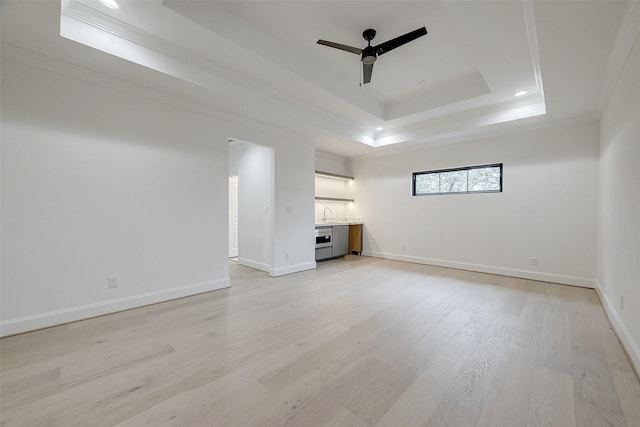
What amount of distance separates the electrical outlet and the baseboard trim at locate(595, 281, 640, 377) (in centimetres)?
483

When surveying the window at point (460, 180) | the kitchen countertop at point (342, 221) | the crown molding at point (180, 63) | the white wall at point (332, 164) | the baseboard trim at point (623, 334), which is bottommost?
the baseboard trim at point (623, 334)

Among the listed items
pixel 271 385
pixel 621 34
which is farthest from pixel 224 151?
pixel 621 34

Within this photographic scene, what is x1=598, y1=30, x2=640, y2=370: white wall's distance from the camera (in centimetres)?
Result: 207

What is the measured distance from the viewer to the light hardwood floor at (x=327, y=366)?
152 cm

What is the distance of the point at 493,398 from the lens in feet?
5.41

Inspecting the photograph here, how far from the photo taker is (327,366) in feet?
6.50

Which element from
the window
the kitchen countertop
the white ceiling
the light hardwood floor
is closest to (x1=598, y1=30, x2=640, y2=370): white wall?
the light hardwood floor

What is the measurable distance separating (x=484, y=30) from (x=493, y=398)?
3.06m

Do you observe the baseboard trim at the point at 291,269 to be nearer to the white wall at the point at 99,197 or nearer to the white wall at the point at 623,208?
the white wall at the point at 99,197

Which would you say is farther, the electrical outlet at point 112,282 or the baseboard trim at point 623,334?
the electrical outlet at point 112,282

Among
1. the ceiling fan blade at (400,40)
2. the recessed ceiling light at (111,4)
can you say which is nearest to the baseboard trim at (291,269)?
the ceiling fan blade at (400,40)

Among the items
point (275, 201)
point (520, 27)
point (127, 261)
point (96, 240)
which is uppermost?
point (520, 27)

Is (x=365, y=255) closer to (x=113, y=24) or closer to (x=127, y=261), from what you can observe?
(x=127, y=261)

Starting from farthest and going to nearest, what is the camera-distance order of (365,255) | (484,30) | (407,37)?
1. (365,255)
2. (407,37)
3. (484,30)
